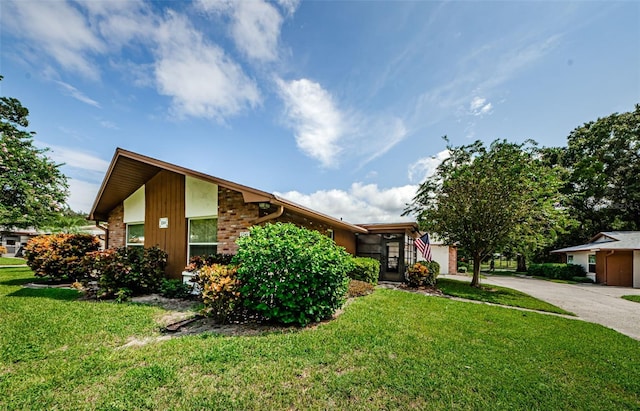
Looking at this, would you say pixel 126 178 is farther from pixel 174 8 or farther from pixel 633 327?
pixel 633 327

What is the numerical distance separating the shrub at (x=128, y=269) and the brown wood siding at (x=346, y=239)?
7.05 m

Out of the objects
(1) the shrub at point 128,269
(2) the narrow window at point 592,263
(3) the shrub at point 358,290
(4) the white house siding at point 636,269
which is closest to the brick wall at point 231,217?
(1) the shrub at point 128,269

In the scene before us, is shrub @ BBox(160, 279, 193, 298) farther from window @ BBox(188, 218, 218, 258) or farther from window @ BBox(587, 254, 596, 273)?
window @ BBox(587, 254, 596, 273)

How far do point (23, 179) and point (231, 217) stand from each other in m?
19.3

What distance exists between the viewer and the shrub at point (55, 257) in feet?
31.8

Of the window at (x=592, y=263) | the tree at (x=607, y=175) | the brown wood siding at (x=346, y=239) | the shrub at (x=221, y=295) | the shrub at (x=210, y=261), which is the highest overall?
the tree at (x=607, y=175)

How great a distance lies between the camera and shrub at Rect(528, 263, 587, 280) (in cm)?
2186

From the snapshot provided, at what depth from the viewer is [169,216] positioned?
959 centimetres

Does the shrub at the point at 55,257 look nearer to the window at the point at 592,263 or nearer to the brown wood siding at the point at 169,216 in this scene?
the brown wood siding at the point at 169,216

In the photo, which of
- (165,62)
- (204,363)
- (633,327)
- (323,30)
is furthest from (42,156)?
(633,327)

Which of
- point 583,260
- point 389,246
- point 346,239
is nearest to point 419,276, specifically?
point 389,246

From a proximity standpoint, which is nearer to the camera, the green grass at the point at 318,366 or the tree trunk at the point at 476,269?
the green grass at the point at 318,366

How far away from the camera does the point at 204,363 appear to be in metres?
3.71

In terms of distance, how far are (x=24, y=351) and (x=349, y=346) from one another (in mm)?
4918
